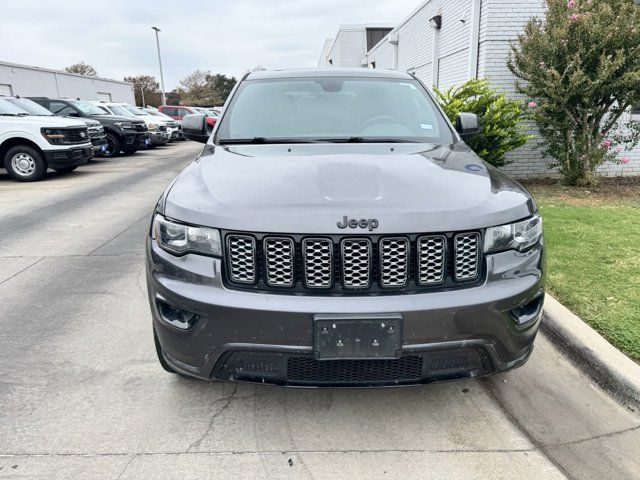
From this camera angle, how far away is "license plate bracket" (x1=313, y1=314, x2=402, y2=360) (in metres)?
2.02

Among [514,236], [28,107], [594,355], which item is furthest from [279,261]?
[28,107]

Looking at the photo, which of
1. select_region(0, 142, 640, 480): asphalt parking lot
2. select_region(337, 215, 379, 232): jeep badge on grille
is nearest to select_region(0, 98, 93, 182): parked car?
select_region(0, 142, 640, 480): asphalt parking lot

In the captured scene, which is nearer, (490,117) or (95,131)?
(490,117)

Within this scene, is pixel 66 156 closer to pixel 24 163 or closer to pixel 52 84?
pixel 24 163

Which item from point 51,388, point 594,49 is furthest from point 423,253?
point 594,49

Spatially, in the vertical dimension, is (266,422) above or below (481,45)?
below

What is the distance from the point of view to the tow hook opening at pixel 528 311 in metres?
2.21

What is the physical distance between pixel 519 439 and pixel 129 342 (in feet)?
7.96

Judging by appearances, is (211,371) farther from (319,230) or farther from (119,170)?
(119,170)

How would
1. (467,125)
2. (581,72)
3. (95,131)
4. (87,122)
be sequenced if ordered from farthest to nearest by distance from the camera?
(87,122) → (95,131) → (581,72) → (467,125)

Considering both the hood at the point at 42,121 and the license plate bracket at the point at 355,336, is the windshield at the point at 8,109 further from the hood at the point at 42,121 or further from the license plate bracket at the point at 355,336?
the license plate bracket at the point at 355,336

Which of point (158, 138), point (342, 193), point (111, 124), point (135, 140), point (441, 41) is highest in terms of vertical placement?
point (441, 41)

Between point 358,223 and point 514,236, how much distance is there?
74 cm

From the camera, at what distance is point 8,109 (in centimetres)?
1120
